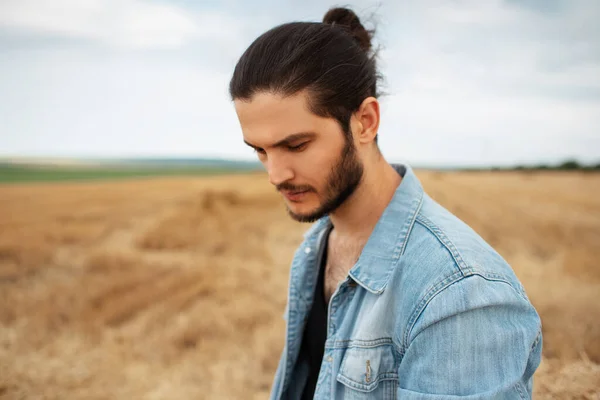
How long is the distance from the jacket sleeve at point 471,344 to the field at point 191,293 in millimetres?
1533

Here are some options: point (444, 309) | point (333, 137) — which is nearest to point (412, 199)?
point (333, 137)

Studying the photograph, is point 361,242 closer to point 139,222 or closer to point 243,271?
point 243,271

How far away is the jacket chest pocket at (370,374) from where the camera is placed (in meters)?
1.62

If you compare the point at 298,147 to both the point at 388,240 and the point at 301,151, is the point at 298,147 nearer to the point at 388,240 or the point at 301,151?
the point at 301,151

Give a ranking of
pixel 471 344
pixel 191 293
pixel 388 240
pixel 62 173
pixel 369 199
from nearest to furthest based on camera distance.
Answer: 1. pixel 471 344
2. pixel 388 240
3. pixel 369 199
4. pixel 191 293
5. pixel 62 173

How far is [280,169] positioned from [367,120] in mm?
485

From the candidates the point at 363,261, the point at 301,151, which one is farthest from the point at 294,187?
the point at 363,261

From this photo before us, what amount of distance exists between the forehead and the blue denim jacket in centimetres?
51

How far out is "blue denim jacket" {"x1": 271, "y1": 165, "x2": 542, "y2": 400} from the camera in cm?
133

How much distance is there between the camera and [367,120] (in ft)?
6.53

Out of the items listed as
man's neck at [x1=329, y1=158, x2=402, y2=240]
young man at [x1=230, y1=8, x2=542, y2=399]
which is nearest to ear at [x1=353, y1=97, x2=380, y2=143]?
young man at [x1=230, y1=8, x2=542, y2=399]

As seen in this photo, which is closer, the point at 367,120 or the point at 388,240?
the point at 388,240

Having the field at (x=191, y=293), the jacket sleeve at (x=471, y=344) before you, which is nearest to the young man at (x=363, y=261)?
the jacket sleeve at (x=471, y=344)

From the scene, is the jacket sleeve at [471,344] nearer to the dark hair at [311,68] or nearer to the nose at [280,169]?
the nose at [280,169]
